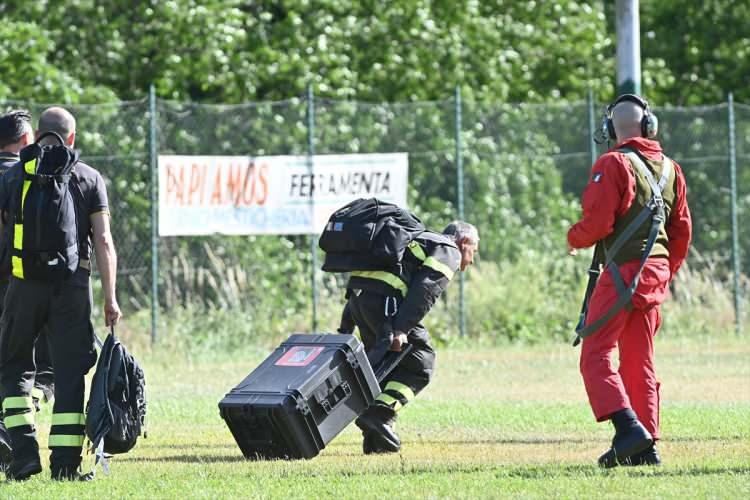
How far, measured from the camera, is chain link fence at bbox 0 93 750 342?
16750 mm

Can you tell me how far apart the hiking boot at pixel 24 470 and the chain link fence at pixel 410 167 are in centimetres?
794

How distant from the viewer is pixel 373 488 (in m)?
7.61

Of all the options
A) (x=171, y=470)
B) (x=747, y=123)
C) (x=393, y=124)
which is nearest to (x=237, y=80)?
(x=393, y=124)

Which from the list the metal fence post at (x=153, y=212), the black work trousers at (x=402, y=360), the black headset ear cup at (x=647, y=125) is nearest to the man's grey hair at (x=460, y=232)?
the black work trousers at (x=402, y=360)

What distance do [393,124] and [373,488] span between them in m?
11.0

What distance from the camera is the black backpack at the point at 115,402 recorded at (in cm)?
805

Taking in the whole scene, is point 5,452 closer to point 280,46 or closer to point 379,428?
point 379,428

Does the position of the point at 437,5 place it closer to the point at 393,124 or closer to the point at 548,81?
the point at 548,81

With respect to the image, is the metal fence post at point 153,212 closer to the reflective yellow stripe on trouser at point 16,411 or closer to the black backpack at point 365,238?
the black backpack at point 365,238

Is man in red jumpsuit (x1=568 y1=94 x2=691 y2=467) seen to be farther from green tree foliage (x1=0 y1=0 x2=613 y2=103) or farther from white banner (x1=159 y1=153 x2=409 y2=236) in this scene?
green tree foliage (x1=0 y1=0 x2=613 y2=103)

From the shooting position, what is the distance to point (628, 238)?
8.15 meters

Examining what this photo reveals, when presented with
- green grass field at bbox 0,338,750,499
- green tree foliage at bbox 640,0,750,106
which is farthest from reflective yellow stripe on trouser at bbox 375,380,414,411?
green tree foliage at bbox 640,0,750,106

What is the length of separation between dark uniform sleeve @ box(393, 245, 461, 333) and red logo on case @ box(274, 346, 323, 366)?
50 centimetres

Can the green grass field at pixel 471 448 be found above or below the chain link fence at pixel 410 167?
below
